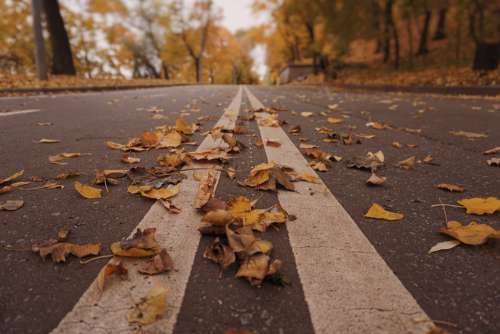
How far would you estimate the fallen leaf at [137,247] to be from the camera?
0.99 m

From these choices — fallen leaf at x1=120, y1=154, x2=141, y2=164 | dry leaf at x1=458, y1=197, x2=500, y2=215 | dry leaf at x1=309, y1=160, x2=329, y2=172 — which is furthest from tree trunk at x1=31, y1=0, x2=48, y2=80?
dry leaf at x1=458, y1=197, x2=500, y2=215

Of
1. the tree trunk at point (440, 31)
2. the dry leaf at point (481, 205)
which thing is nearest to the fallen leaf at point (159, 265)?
the dry leaf at point (481, 205)

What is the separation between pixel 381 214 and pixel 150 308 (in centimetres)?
97

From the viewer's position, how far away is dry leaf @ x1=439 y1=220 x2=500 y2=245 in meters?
1.12

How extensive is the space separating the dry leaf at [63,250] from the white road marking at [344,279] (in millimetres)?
645

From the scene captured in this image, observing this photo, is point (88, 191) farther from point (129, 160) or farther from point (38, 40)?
point (38, 40)

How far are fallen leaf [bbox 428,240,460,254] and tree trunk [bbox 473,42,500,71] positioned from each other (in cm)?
1172

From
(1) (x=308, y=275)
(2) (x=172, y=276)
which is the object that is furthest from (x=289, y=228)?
(2) (x=172, y=276)

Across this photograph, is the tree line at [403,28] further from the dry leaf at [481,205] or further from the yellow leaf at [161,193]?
the yellow leaf at [161,193]

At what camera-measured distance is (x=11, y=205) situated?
1340 millimetres

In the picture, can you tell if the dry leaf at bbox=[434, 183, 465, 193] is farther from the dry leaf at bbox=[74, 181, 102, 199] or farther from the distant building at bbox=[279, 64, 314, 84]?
the distant building at bbox=[279, 64, 314, 84]

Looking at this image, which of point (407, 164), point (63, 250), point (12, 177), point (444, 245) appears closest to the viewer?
point (63, 250)

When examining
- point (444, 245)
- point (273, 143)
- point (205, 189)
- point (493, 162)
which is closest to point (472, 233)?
point (444, 245)

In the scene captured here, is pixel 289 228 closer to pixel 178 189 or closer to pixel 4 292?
pixel 178 189
